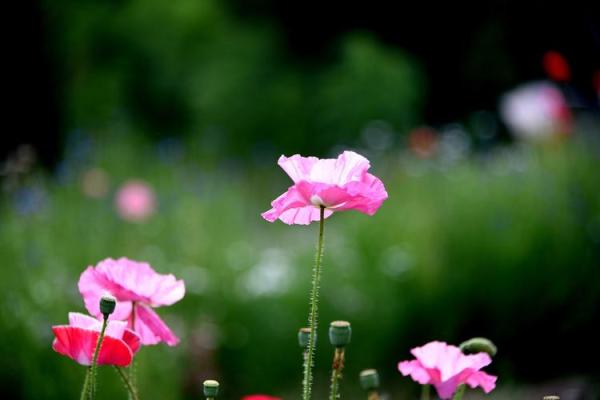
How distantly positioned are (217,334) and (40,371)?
940 mm

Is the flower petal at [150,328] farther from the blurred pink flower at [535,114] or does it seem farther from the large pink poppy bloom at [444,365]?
the blurred pink flower at [535,114]

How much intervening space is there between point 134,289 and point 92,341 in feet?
0.26

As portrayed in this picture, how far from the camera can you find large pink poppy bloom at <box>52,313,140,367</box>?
26.6 inches

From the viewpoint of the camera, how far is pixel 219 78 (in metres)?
8.19

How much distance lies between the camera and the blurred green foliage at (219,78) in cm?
771

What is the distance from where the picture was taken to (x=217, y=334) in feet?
10.8

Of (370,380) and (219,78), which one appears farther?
(219,78)

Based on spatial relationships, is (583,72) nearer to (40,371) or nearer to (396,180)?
(396,180)

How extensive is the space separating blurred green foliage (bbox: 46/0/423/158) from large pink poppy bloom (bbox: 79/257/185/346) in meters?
6.68

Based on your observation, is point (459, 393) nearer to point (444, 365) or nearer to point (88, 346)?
point (444, 365)

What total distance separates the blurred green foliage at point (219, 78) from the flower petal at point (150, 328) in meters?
6.68

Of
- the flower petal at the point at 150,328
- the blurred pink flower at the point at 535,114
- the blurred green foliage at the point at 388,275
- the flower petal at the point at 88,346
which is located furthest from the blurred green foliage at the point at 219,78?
the flower petal at the point at 88,346

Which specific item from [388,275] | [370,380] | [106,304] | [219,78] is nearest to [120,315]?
[106,304]

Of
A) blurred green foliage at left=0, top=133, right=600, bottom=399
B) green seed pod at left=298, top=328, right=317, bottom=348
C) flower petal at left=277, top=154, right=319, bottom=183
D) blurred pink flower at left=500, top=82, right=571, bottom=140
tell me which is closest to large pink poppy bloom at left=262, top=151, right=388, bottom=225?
flower petal at left=277, top=154, right=319, bottom=183
